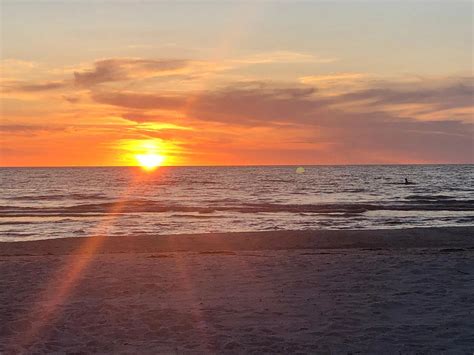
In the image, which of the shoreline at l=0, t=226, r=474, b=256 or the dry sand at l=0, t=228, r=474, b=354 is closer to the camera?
the dry sand at l=0, t=228, r=474, b=354

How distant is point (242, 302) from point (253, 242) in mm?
11626

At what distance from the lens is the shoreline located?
20141 millimetres

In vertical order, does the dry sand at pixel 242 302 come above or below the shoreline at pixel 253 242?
above

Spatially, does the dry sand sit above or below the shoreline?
above

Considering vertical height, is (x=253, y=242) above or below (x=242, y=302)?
below

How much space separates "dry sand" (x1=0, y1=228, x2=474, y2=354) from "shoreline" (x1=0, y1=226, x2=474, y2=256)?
131 inches

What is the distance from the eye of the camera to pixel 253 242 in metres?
22.2

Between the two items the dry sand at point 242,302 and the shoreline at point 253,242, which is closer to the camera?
the dry sand at point 242,302

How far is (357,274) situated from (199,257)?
17.3 feet

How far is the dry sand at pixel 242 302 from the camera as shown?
8.24m

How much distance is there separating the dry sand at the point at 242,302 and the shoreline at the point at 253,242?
3326 millimetres

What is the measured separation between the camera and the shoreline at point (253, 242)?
20.1m

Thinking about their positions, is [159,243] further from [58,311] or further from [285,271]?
[58,311]

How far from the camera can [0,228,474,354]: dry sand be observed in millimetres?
8242
